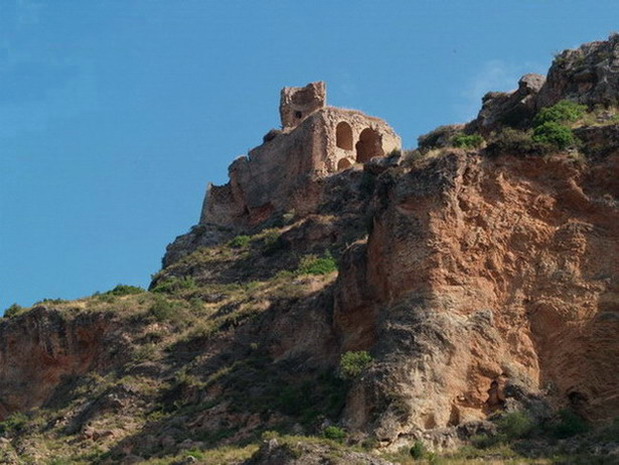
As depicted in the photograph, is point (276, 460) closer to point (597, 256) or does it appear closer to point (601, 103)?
point (597, 256)

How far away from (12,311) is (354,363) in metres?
22.6

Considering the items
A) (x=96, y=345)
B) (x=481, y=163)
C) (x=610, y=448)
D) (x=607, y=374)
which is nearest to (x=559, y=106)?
(x=481, y=163)

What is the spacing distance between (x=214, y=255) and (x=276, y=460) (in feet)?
96.1

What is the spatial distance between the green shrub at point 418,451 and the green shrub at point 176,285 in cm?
2434

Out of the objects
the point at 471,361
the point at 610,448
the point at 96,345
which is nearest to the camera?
the point at 610,448

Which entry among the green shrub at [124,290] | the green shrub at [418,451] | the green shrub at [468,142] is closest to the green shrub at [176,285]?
the green shrub at [124,290]

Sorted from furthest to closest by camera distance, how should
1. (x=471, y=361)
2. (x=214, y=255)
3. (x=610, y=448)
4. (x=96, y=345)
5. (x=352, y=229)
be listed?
(x=214, y=255), (x=352, y=229), (x=96, y=345), (x=471, y=361), (x=610, y=448)

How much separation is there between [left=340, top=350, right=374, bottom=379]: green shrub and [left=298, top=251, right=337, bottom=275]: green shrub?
13228 millimetres

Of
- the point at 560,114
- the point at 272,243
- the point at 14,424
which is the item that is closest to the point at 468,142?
the point at 560,114

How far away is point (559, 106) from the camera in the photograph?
41.7m

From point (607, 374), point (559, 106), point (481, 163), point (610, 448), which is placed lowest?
point (610, 448)

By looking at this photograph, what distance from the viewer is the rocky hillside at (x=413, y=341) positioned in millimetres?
31797

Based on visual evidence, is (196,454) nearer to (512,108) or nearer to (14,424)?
(14,424)

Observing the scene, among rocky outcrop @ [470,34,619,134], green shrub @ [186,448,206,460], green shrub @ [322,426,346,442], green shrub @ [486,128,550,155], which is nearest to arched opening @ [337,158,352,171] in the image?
rocky outcrop @ [470,34,619,134]
